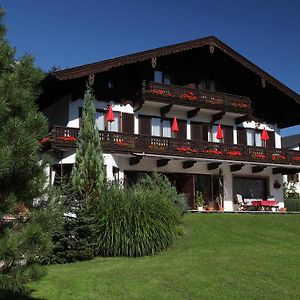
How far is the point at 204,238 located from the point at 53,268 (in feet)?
20.6

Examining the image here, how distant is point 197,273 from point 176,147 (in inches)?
678

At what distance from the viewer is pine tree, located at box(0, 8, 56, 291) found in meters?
6.50

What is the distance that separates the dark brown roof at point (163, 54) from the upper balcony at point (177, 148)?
110 inches

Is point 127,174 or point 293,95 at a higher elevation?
point 293,95

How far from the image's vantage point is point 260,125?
32.7m

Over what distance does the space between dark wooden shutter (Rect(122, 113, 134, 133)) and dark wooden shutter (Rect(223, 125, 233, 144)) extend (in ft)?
21.6

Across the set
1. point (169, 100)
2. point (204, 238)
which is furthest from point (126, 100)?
point (204, 238)

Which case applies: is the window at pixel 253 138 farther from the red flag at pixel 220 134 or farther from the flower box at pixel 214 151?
the flower box at pixel 214 151

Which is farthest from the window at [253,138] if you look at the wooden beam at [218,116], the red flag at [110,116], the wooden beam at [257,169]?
the red flag at [110,116]

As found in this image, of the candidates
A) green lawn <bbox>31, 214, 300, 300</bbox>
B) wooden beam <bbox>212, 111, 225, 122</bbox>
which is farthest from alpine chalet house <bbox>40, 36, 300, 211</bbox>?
green lawn <bbox>31, 214, 300, 300</bbox>

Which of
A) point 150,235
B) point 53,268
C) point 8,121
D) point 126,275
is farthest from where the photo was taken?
point 150,235

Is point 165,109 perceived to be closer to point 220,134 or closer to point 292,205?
point 220,134

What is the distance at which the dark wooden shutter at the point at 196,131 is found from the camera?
30.2 metres

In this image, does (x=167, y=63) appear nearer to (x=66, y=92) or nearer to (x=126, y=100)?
(x=126, y=100)
